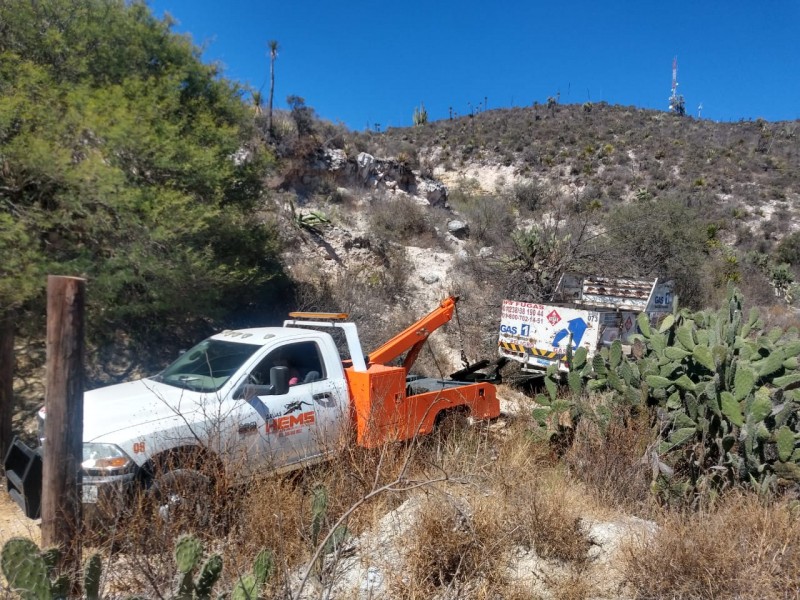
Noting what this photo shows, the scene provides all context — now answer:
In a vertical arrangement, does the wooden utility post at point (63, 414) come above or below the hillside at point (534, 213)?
below

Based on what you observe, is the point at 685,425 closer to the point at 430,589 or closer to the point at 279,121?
the point at 430,589

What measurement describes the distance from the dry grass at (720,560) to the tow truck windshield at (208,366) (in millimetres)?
3649

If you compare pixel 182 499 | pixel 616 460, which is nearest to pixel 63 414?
pixel 182 499

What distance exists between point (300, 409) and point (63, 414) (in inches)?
96.7

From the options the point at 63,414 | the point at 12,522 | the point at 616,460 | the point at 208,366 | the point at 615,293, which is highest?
the point at 615,293

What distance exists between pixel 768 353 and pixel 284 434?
505 centimetres

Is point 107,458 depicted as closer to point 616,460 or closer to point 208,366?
point 208,366

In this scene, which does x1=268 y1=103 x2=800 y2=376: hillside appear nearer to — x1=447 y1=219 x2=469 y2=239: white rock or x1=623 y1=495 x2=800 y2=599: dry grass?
x1=447 y1=219 x2=469 y2=239: white rock

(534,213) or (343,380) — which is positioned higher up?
(534,213)

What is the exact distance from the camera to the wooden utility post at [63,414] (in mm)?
2951

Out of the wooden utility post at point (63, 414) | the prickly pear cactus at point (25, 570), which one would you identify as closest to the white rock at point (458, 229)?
the wooden utility post at point (63, 414)

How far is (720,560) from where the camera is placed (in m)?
3.34

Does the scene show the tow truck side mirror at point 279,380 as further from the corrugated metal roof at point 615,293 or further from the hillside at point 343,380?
the corrugated metal roof at point 615,293

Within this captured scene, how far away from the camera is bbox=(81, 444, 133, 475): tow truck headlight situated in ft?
13.1
